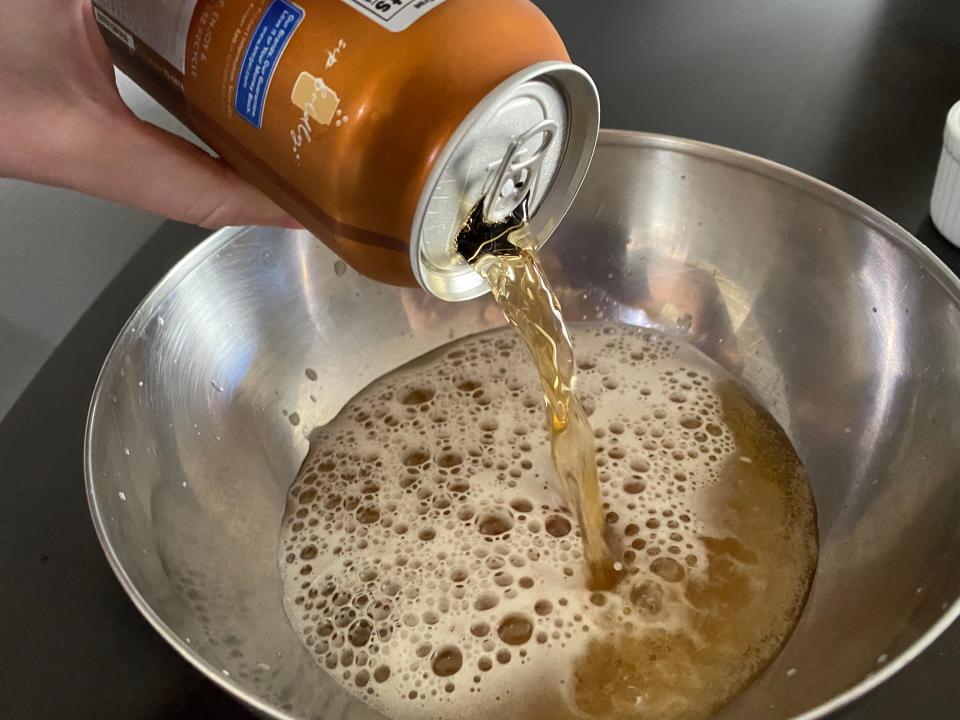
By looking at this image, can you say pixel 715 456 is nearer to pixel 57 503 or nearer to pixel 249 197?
pixel 249 197

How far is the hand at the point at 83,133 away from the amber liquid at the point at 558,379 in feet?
0.58

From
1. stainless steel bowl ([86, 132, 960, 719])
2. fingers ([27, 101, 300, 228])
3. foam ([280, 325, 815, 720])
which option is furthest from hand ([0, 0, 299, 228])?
foam ([280, 325, 815, 720])

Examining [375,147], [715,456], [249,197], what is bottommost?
[715,456]

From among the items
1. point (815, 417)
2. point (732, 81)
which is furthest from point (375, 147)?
point (732, 81)

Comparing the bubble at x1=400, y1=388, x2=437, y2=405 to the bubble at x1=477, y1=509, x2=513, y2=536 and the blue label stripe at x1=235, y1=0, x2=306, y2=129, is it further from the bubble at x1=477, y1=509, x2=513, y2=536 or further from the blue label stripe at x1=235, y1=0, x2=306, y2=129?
the blue label stripe at x1=235, y1=0, x2=306, y2=129

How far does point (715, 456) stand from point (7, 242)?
26.7 inches

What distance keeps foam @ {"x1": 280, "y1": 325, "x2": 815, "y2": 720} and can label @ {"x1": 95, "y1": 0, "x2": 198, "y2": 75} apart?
1.20 ft

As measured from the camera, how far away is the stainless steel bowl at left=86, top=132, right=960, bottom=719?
0.54m

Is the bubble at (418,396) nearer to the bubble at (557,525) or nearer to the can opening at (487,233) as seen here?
the bubble at (557,525)

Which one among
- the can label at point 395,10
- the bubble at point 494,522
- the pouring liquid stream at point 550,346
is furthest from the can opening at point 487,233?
the bubble at point 494,522

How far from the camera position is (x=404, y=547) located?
68 centimetres

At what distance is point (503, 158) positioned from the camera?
0.47 metres

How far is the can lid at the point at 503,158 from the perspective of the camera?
1.39 feet

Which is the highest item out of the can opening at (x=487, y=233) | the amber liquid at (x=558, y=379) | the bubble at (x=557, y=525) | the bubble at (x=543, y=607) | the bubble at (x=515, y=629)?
the can opening at (x=487, y=233)
